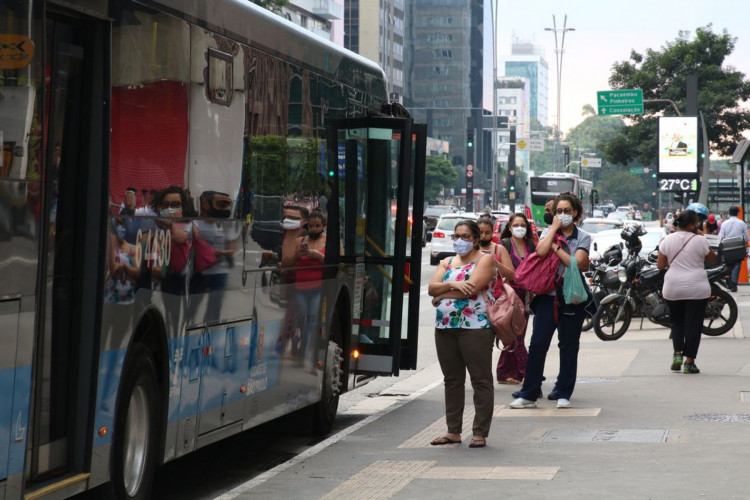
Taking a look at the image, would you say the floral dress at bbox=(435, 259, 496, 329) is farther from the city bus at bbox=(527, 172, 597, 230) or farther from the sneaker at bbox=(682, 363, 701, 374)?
the city bus at bbox=(527, 172, 597, 230)

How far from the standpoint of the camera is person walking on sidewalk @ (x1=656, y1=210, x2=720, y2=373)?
14.0 meters

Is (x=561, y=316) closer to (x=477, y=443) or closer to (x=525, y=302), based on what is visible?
(x=525, y=302)

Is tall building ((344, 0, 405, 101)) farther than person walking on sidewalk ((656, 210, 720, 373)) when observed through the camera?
Yes

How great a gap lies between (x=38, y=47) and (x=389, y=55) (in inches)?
5765

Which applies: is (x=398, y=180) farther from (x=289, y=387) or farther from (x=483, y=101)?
(x=483, y=101)

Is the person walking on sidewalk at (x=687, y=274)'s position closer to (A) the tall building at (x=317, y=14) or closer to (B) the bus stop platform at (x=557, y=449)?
(B) the bus stop platform at (x=557, y=449)

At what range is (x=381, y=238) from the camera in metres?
11.9

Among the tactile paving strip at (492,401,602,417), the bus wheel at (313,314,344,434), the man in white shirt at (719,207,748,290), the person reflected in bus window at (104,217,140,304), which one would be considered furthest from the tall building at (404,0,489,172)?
the person reflected in bus window at (104,217,140,304)

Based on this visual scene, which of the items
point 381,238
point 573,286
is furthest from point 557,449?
point 381,238

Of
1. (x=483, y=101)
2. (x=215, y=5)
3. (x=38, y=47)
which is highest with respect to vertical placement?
(x=483, y=101)

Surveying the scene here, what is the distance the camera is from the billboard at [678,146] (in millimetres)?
39594

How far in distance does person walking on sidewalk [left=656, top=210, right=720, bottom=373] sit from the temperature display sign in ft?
82.6

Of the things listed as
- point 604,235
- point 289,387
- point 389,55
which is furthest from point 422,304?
point 389,55

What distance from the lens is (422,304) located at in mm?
27641
